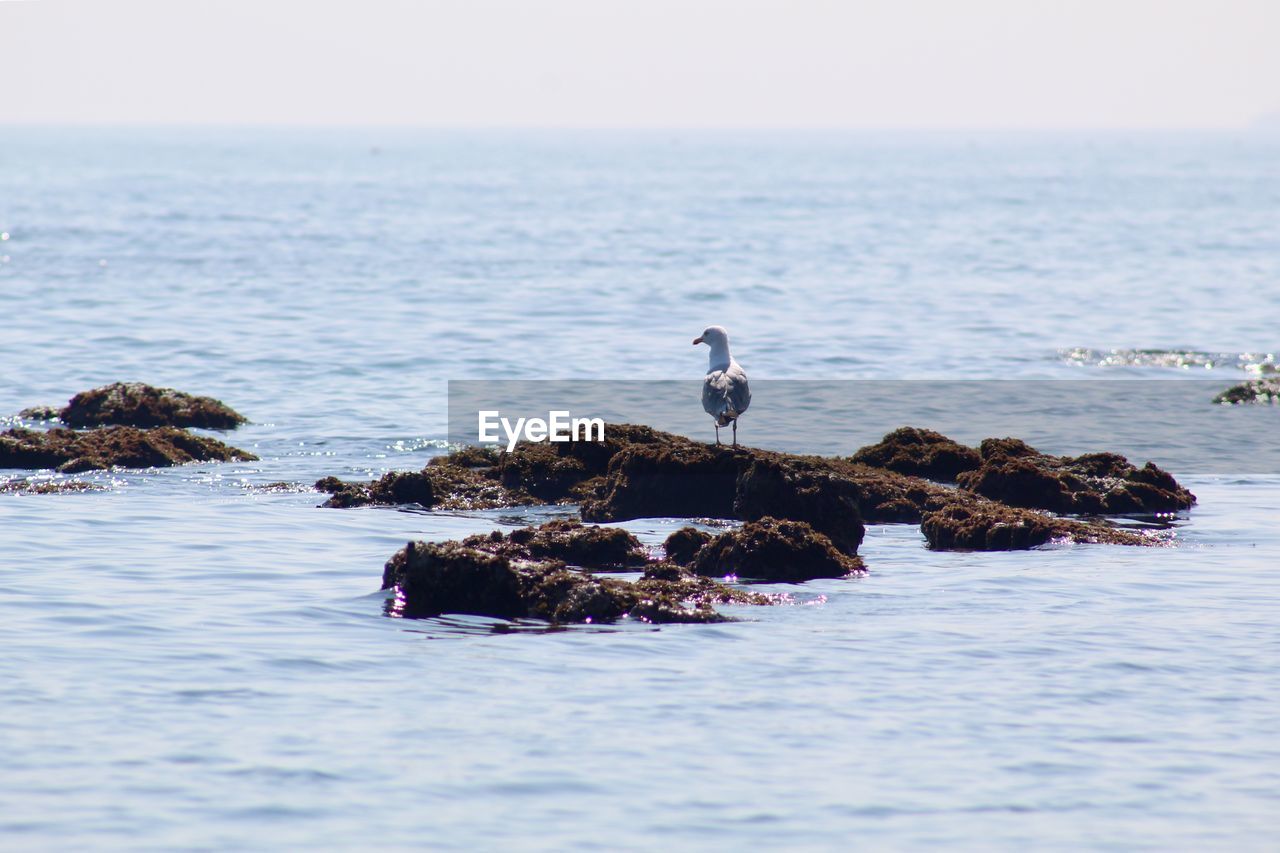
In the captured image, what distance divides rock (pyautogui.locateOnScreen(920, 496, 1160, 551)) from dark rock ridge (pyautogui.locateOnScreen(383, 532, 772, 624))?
3.86m

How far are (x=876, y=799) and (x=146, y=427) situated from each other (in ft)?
50.1

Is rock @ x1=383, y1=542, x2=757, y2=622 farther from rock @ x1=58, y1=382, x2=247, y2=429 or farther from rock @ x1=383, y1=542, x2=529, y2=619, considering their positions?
rock @ x1=58, y1=382, x2=247, y2=429

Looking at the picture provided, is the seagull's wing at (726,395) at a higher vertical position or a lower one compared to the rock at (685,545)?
higher

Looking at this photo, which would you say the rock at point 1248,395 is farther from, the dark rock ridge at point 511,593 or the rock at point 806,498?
the dark rock ridge at point 511,593

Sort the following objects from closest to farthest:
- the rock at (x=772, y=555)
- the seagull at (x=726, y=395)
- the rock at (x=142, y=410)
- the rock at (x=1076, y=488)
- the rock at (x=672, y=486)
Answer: the rock at (x=772, y=555), the rock at (x=672, y=486), the rock at (x=1076, y=488), the seagull at (x=726, y=395), the rock at (x=142, y=410)

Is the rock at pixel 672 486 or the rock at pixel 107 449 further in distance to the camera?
the rock at pixel 107 449

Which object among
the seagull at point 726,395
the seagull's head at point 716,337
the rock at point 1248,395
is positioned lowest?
the rock at point 1248,395

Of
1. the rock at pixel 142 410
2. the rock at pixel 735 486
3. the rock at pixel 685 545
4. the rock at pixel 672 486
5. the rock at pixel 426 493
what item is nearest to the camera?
the rock at pixel 685 545

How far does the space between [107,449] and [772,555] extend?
356 inches

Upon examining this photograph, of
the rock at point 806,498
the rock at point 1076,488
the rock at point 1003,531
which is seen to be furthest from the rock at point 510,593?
the rock at point 1076,488

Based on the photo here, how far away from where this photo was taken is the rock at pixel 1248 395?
86.8ft

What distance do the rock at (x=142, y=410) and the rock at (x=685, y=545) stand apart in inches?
404

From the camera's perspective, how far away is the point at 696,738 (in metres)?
9.91

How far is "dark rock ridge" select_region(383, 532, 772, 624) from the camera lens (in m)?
12.1
